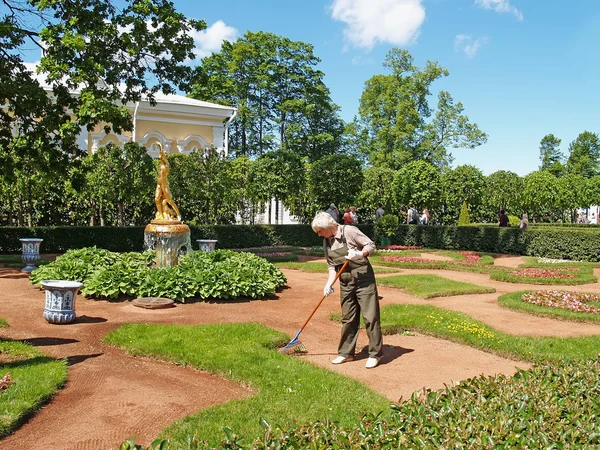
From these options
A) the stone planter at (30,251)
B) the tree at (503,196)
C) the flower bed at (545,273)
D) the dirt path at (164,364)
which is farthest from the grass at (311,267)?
the tree at (503,196)

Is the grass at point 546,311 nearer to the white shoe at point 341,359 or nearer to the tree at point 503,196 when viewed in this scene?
the white shoe at point 341,359

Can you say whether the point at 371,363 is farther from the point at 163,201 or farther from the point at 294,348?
the point at 163,201

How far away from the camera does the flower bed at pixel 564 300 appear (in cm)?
905

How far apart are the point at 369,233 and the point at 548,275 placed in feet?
38.5

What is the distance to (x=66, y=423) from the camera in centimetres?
417

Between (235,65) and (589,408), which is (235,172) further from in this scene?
(589,408)

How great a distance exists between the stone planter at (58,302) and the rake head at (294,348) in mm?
3209

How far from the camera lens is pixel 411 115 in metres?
38.8

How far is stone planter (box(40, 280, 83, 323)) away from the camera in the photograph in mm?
7438

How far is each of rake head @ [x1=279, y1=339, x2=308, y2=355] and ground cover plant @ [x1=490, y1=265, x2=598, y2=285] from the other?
26.8ft

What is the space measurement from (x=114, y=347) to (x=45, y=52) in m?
9.27

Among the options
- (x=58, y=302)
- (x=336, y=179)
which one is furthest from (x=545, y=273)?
(x=336, y=179)

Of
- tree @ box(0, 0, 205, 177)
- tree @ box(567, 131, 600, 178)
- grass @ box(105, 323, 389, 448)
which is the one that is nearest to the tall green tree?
tree @ box(0, 0, 205, 177)

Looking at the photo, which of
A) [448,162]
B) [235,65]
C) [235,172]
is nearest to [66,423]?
[235,172]
